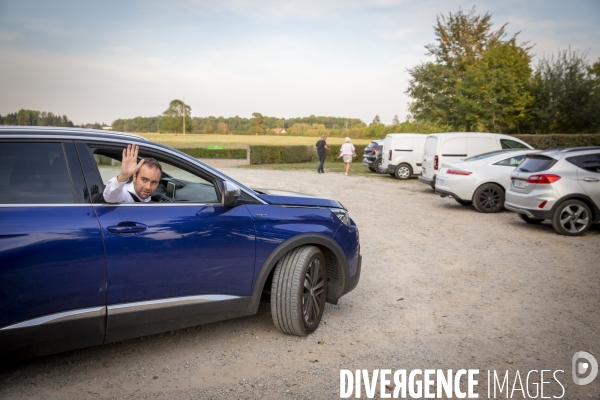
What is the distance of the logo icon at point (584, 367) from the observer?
3.98m

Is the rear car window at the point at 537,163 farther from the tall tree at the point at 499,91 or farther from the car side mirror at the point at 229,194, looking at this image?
the tall tree at the point at 499,91

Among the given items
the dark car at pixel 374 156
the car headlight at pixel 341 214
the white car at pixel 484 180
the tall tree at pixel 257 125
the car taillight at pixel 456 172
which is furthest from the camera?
the tall tree at pixel 257 125

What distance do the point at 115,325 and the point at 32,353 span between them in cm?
52

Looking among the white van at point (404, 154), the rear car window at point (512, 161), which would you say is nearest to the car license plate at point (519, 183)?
the rear car window at point (512, 161)

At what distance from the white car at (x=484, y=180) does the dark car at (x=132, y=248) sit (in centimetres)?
917

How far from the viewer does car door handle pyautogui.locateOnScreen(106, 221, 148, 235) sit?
3637mm

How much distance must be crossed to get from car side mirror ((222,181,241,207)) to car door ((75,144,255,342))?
9 centimetres

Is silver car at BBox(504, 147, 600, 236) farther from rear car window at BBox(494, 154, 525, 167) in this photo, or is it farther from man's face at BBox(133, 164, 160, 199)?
man's face at BBox(133, 164, 160, 199)

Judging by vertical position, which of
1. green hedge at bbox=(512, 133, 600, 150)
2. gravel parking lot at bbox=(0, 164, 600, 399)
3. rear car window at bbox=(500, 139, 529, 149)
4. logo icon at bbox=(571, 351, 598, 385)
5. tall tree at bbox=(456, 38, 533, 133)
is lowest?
gravel parking lot at bbox=(0, 164, 600, 399)

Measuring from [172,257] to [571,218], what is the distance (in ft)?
28.5

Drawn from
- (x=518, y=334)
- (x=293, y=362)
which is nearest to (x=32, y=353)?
(x=293, y=362)

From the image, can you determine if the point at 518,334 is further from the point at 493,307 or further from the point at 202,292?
the point at 202,292

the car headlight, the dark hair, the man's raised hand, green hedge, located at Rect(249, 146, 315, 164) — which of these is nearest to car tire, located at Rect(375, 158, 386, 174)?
green hedge, located at Rect(249, 146, 315, 164)

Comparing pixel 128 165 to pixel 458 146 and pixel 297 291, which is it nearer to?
pixel 297 291
